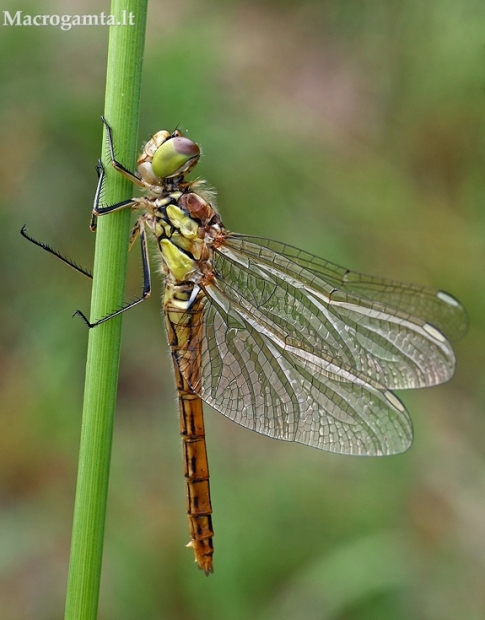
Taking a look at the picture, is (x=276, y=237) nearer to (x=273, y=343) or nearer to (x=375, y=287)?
(x=375, y=287)

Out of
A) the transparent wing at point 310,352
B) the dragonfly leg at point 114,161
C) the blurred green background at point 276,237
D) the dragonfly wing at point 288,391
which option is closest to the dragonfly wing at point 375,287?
the transparent wing at point 310,352

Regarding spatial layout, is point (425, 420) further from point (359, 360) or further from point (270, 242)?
point (270, 242)

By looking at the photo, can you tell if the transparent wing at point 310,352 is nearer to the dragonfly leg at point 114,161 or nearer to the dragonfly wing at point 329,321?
the dragonfly wing at point 329,321

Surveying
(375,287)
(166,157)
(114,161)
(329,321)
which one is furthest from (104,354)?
(375,287)

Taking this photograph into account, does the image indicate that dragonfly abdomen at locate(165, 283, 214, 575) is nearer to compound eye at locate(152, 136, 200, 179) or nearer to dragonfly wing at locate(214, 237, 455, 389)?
dragonfly wing at locate(214, 237, 455, 389)

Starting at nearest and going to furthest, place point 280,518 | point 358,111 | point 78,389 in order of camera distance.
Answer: point 280,518
point 78,389
point 358,111

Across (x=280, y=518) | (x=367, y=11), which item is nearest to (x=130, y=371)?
(x=280, y=518)
